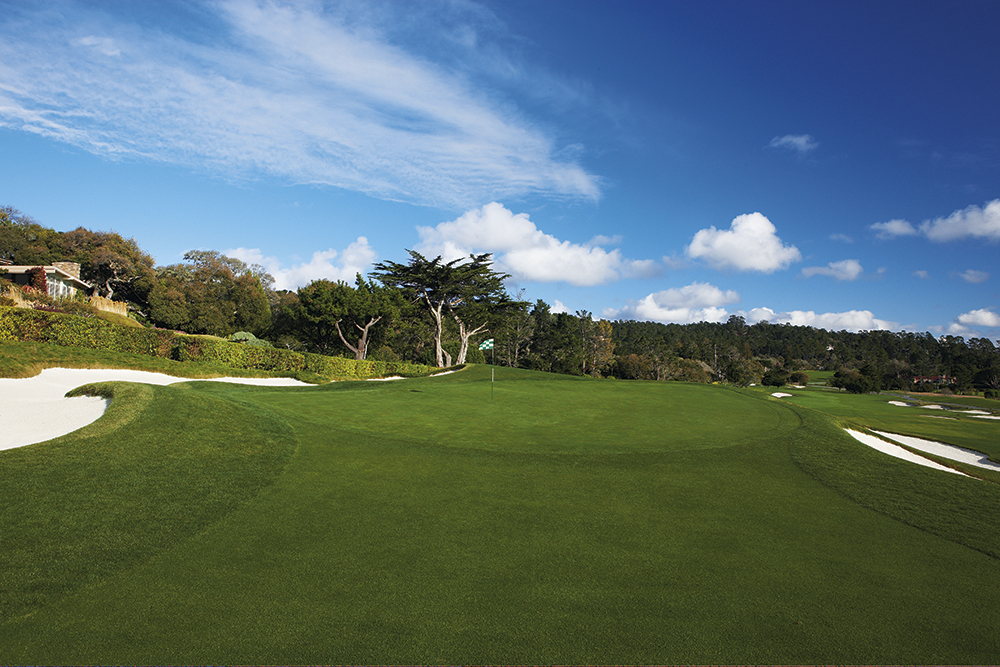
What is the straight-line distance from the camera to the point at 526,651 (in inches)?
123

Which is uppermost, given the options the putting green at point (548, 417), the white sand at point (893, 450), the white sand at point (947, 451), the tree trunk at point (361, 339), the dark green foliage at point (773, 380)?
the tree trunk at point (361, 339)

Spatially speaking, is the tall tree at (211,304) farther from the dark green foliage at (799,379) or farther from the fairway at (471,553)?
the dark green foliage at (799,379)

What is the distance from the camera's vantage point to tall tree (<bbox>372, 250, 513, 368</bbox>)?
42.4 meters

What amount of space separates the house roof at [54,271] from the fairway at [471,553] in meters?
42.6

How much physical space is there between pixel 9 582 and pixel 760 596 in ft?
19.7

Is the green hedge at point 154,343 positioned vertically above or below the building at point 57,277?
below

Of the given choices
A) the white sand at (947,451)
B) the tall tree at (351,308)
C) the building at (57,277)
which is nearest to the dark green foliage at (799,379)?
the tall tree at (351,308)

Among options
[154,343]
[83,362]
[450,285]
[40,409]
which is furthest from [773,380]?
[40,409]

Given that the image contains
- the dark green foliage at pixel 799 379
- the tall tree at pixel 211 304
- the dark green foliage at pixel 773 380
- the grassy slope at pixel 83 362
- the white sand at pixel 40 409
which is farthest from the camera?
the dark green foliage at pixel 799 379

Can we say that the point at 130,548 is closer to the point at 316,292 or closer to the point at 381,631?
the point at 381,631

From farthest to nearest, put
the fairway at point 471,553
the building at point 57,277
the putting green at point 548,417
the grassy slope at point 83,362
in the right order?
the building at point 57,277, the grassy slope at point 83,362, the putting green at point 548,417, the fairway at point 471,553

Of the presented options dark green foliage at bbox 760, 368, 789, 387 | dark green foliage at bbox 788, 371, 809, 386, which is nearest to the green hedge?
dark green foliage at bbox 760, 368, 789, 387

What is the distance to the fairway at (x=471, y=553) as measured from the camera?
3248 millimetres

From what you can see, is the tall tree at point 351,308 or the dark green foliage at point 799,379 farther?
the dark green foliage at point 799,379
